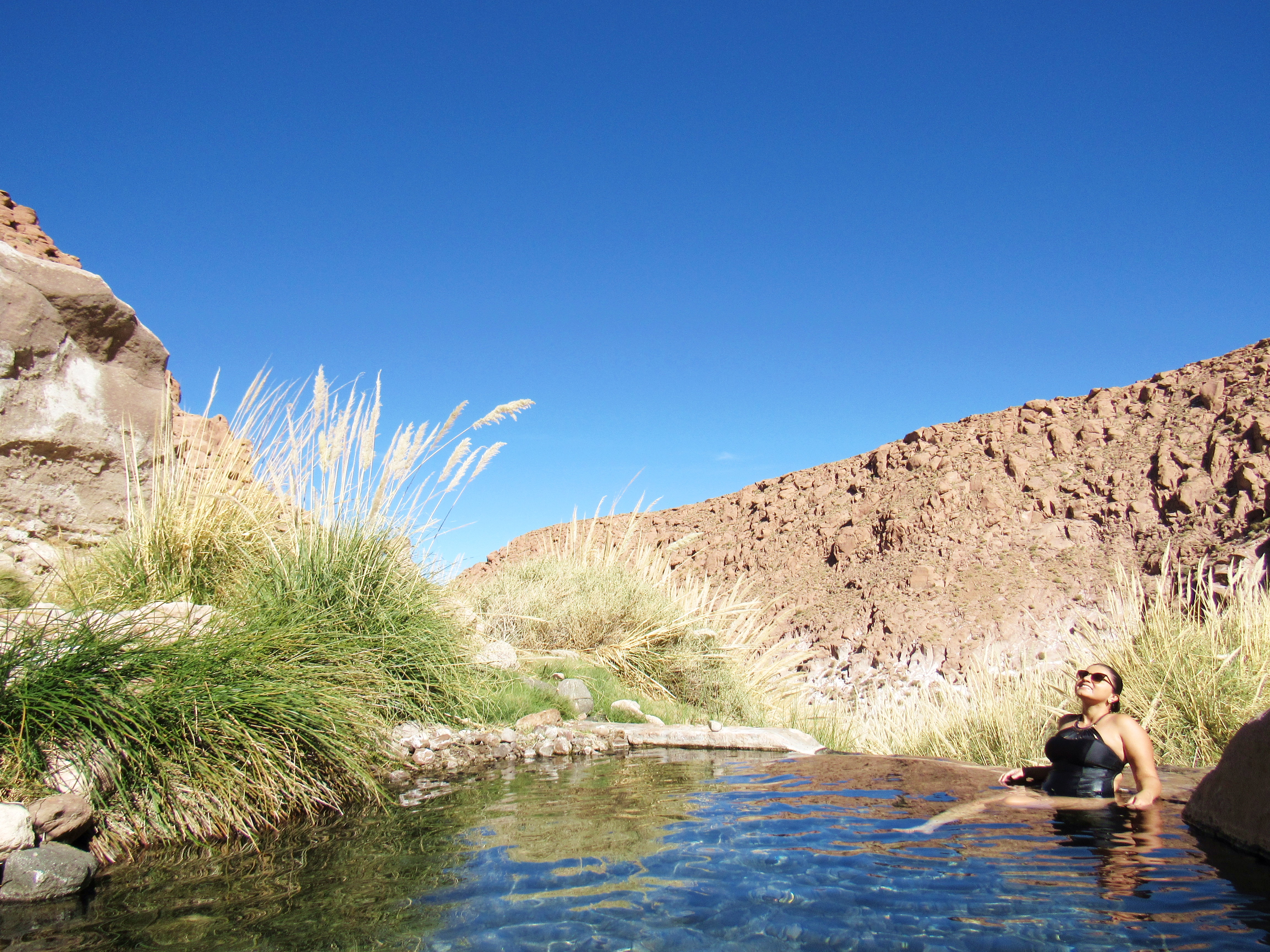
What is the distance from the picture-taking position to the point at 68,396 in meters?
6.43

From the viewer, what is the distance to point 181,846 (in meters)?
3.23

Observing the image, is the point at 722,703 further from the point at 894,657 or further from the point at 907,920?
the point at 894,657

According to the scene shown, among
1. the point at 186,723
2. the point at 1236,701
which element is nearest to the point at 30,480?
the point at 186,723

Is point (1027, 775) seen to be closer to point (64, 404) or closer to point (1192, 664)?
point (1192, 664)

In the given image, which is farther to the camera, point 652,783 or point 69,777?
point 652,783

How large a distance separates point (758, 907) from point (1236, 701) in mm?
4980

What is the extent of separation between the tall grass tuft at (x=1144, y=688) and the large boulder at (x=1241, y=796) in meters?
2.02

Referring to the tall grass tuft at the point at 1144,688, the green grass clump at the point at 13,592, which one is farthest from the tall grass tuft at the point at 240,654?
the tall grass tuft at the point at 1144,688

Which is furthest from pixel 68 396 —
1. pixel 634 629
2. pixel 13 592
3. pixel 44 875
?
pixel 634 629

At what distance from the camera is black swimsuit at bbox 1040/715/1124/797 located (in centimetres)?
417

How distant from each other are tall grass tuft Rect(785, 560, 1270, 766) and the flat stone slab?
104cm

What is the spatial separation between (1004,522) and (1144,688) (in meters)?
25.5

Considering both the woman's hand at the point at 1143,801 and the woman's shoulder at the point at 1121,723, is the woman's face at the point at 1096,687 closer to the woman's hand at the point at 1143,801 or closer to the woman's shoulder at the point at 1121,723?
the woman's shoulder at the point at 1121,723

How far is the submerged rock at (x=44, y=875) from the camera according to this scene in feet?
8.54
